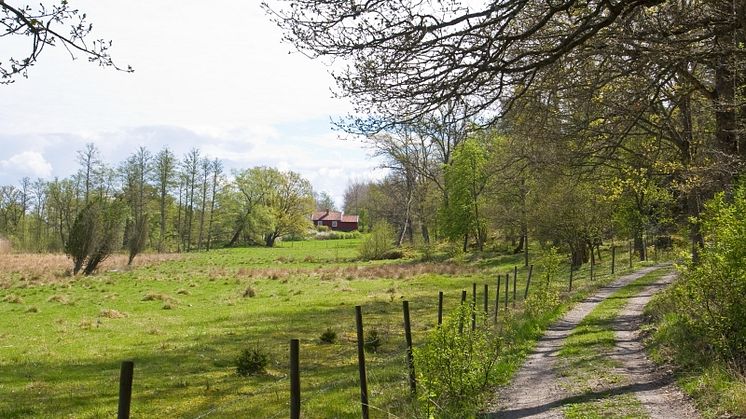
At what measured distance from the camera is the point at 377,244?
55.8 meters

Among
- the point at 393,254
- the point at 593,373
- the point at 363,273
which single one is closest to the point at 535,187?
the point at 363,273

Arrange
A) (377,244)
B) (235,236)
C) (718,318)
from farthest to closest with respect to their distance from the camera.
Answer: (235,236) < (377,244) < (718,318)

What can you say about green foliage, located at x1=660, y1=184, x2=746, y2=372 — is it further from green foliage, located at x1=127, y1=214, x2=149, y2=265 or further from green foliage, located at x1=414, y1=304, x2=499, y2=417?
green foliage, located at x1=127, y1=214, x2=149, y2=265

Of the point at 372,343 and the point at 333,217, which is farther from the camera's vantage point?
the point at 333,217

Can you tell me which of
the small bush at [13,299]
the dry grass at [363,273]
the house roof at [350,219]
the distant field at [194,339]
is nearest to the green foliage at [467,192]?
the dry grass at [363,273]

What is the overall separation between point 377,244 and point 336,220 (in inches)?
3333

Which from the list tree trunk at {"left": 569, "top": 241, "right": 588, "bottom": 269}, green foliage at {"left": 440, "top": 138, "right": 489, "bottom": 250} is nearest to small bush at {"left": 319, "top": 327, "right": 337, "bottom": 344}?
tree trunk at {"left": 569, "top": 241, "right": 588, "bottom": 269}

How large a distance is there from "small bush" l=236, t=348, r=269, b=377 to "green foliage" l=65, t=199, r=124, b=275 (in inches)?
1088

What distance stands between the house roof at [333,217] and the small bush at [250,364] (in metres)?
124

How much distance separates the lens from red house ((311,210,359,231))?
136m

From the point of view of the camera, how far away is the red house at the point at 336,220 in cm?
13650

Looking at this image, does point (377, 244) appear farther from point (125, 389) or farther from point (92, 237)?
point (125, 389)

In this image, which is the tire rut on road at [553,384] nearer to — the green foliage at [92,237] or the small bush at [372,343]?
the small bush at [372,343]

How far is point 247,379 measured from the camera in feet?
38.9
